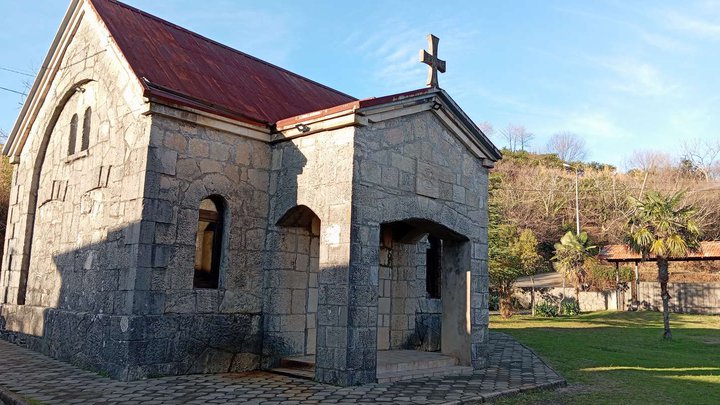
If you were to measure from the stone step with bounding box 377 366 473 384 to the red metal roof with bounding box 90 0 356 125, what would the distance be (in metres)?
4.16

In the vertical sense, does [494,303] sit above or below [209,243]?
below

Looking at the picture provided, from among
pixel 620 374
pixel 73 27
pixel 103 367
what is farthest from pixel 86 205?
pixel 620 374

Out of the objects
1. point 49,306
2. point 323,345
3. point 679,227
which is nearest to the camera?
point 323,345

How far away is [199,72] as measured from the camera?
9125 mm

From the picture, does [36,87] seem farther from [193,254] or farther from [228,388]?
[228,388]

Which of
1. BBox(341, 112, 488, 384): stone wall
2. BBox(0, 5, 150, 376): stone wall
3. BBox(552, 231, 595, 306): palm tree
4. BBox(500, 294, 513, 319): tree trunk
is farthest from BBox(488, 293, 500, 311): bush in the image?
BBox(0, 5, 150, 376): stone wall

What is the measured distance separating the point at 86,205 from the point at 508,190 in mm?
34408

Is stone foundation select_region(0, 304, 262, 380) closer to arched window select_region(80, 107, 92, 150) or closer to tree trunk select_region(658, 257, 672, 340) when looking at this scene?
arched window select_region(80, 107, 92, 150)

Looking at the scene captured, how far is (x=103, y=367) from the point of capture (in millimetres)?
7207

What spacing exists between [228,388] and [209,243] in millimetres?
2322

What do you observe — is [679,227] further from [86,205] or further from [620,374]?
[86,205]

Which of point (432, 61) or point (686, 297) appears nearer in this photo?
point (432, 61)

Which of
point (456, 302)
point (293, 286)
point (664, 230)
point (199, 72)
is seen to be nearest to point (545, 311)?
point (664, 230)

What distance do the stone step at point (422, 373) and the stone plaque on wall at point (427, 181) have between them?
8.64 feet
